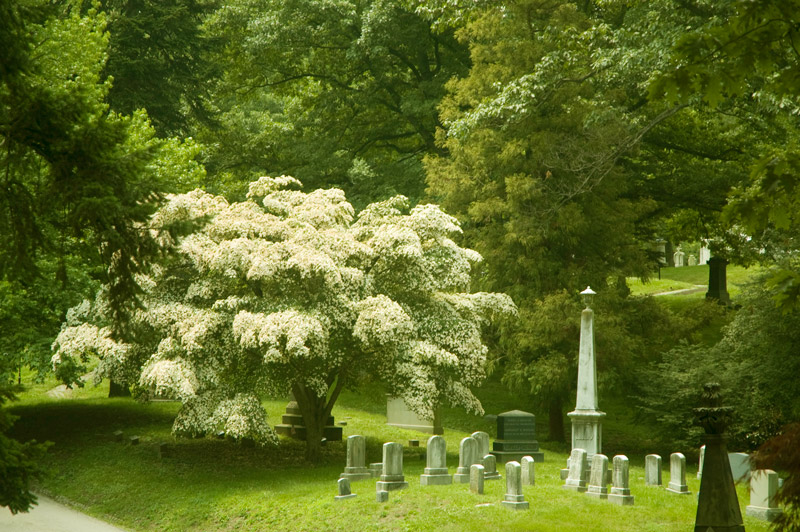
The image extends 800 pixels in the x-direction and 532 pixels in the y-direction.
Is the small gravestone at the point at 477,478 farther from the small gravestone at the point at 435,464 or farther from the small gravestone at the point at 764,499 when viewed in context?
the small gravestone at the point at 764,499

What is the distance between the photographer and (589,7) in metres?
25.7

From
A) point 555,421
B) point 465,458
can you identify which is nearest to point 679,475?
point 465,458

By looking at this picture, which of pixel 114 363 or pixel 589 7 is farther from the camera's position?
pixel 589 7

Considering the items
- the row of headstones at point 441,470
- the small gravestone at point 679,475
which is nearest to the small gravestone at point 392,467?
the row of headstones at point 441,470

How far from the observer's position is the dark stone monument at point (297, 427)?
20781mm

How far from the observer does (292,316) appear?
15.9 m

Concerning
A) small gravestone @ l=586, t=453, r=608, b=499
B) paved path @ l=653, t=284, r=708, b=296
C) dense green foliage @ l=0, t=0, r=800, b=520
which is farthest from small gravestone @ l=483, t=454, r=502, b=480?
paved path @ l=653, t=284, r=708, b=296

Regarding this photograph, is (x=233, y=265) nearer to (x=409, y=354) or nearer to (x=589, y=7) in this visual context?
(x=409, y=354)

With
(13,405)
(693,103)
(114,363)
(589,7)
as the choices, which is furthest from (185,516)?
(589,7)

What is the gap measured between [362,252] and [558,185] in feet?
20.1

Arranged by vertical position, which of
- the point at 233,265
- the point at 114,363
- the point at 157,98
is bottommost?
the point at 114,363

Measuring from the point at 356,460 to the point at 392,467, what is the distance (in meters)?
1.25

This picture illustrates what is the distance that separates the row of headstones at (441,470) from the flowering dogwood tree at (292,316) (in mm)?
1767

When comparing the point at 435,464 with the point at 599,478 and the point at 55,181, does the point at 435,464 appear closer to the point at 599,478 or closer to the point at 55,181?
the point at 599,478
